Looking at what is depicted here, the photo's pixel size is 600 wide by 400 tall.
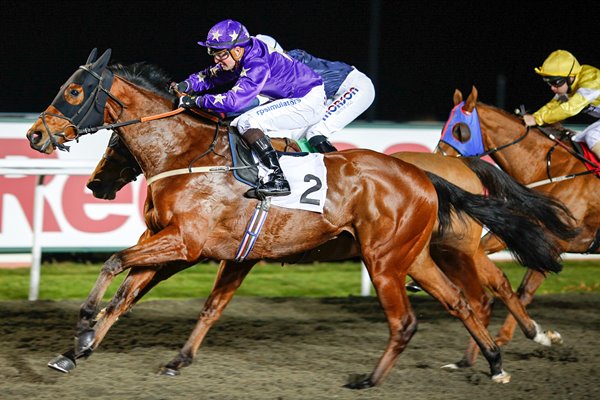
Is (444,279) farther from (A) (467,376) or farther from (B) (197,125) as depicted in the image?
(B) (197,125)

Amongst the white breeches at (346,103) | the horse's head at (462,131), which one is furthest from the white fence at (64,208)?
the white breeches at (346,103)

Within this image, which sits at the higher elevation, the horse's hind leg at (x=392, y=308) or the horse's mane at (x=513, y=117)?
the horse's mane at (x=513, y=117)

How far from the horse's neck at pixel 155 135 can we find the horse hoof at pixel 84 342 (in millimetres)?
940

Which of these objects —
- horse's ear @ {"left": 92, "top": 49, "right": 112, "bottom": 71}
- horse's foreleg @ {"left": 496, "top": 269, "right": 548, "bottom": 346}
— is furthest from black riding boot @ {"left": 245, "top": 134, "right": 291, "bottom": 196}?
horse's foreleg @ {"left": 496, "top": 269, "right": 548, "bottom": 346}

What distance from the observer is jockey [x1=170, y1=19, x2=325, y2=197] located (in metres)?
4.95

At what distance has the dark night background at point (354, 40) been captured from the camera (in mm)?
12156

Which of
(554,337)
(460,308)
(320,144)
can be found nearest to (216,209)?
(320,144)

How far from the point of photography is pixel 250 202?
4977mm

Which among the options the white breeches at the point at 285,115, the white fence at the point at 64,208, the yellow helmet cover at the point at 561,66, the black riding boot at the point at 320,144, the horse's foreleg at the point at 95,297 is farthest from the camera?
the white fence at the point at 64,208

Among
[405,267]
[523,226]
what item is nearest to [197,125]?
[405,267]

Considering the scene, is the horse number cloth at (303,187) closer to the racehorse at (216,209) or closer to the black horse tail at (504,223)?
the racehorse at (216,209)

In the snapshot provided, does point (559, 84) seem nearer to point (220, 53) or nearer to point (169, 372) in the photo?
point (220, 53)

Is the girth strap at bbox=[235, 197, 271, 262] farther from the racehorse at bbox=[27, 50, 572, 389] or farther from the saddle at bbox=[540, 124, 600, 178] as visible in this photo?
the saddle at bbox=[540, 124, 600, 178]

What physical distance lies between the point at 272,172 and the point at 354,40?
337 inches
